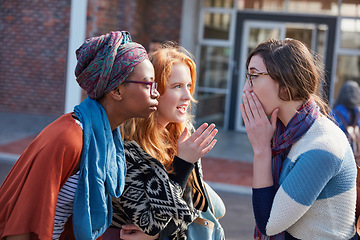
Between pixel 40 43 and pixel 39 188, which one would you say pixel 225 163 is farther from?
pixel 39 188

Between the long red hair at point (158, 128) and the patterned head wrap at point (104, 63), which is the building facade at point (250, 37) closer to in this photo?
the long red hair at point (158, 128)

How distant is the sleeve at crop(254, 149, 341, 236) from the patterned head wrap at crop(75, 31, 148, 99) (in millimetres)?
773

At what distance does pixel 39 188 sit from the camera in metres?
1.59

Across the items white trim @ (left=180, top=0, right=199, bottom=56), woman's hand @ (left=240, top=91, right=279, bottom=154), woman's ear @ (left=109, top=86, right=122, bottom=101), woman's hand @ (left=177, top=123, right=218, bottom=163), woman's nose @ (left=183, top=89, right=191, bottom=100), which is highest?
white trim @ (left=180, top=0, right=199, bottom=56)

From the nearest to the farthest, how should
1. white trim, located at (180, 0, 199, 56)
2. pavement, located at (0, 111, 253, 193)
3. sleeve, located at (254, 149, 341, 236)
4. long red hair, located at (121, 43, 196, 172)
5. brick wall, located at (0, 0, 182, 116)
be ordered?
sleeve, located at (254, 149, 341, 236) < long red hair, located at (121, 43, 196, 172) < pavement, located at (0, 111, 253, 193) < white trim, located at (180, 0, 199, 56) < brick wall, located at (0, 0, 182, 116)

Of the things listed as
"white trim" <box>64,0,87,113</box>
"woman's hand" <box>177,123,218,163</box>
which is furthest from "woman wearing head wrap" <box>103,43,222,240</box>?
"white trim" <box>64,0,87,113</box>

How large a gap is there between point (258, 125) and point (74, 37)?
20.7 ft

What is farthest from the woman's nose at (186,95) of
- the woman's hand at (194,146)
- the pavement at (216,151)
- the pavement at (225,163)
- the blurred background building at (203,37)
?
the blurred background building at (203,37)

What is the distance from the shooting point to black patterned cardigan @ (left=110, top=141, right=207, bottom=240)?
1996mm

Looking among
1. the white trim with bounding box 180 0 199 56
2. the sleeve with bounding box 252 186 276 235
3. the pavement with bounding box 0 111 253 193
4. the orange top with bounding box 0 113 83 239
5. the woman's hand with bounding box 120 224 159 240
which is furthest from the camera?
the white trim with bounding box 180 0 199 56

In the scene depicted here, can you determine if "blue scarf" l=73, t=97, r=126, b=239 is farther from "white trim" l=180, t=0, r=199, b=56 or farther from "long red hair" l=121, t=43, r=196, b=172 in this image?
"white trim" l=180, t=0, r=199, b=56

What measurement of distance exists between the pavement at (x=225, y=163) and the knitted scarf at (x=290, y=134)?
10.5ft

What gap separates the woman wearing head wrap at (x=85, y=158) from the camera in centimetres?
159

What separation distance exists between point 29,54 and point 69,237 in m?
11.6
